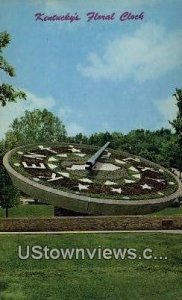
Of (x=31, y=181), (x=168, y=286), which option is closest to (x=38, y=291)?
(x=168, y=286)

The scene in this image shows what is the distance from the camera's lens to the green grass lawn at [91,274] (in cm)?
1088

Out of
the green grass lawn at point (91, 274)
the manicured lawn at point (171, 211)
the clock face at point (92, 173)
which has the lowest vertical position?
the green grass lawn at point (91, 274)

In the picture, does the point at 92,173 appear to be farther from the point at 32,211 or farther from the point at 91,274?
the point at 32,211

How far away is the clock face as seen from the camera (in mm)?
14508

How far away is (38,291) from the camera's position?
10.9 m

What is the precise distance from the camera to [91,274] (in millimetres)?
11648

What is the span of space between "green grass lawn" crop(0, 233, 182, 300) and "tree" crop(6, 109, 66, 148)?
2.54 m

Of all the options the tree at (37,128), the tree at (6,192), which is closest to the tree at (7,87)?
the tree at (37,128)

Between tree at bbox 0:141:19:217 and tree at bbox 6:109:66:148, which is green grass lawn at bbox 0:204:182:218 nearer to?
tree at bbox 0:141:19:217

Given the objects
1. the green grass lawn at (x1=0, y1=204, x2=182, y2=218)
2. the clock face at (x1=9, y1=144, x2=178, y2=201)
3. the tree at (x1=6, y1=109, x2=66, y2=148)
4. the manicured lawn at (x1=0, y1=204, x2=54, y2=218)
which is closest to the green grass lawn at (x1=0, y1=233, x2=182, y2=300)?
the clock face at (x1=9, y1=144, x2=178, y2=201)

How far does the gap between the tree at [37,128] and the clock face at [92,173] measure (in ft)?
1.50

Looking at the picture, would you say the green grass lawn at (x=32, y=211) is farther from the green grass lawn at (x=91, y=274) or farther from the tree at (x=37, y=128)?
the green grass lawn at (x=91, y=274)

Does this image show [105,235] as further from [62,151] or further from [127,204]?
[62,151]

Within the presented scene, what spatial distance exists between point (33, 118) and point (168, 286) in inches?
249
